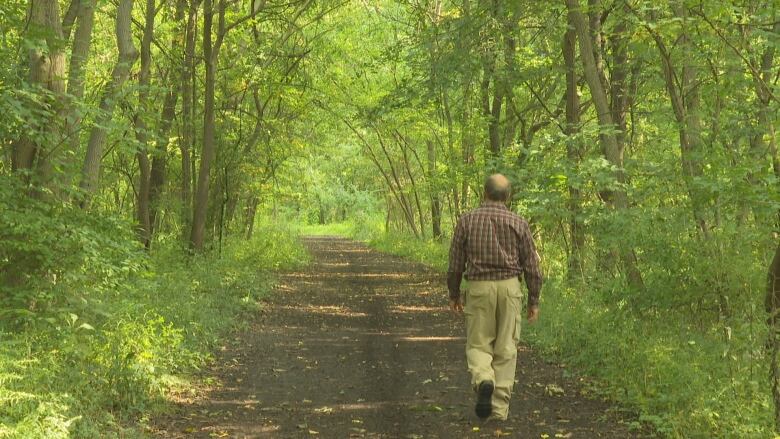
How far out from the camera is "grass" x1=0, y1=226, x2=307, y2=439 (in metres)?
5.52

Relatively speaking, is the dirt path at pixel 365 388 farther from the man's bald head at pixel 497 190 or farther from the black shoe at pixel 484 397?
the man's bald head at pixel 497 190

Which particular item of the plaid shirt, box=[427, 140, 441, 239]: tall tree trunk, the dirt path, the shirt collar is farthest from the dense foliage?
box=[427, 140, 441, 239]: tall tree trunk

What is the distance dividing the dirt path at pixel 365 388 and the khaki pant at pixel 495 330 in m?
0.35

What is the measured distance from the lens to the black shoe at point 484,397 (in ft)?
20.6

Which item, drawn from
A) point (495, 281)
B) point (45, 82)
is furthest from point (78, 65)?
point (495, 281)

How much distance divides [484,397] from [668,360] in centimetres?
199

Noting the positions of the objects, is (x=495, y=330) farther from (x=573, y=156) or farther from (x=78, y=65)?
(x=573, y=156)

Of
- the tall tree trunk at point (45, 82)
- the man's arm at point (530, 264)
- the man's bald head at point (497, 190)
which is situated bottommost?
the man's arm at point (530, 264)

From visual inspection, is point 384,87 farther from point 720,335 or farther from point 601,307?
point 720,335

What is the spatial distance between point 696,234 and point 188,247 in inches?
467

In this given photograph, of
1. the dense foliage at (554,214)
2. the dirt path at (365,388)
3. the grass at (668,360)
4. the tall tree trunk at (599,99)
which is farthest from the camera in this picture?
the tall tree trunk at (599,99)

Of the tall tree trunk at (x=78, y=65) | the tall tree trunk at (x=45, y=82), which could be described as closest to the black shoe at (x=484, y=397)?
the tall tree trunk at (x=45, y=82)

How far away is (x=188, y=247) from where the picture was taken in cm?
1722

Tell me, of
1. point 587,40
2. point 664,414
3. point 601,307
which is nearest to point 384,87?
point 587,40
